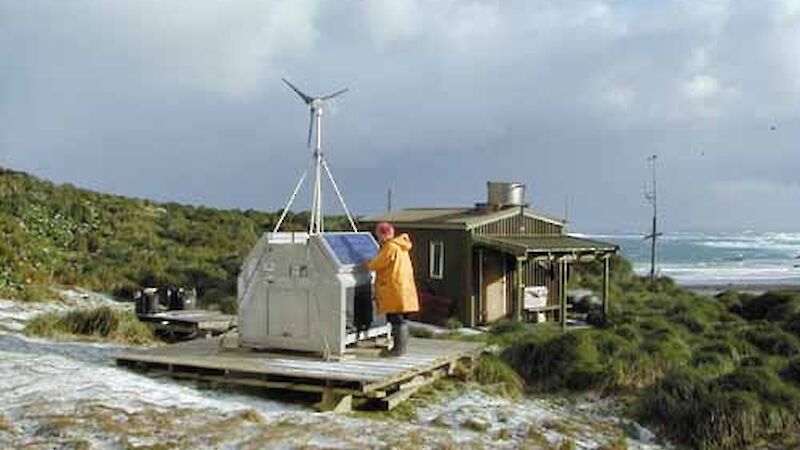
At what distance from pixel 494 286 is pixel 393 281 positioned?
10740mm

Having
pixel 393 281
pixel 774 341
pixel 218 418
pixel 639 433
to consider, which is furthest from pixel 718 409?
pixel 218 418

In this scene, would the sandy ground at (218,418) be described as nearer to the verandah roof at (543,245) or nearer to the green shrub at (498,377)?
the green shrub at (498,377)

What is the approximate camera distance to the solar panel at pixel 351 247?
11.2 meters

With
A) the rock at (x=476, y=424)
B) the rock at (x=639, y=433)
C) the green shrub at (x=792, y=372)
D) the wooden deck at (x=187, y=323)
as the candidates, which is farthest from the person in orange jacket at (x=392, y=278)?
the green shrub at (x=792, y=372)

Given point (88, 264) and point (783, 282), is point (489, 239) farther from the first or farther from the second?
point (783, 282)

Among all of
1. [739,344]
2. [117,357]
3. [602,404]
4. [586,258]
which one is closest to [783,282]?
[586,258]

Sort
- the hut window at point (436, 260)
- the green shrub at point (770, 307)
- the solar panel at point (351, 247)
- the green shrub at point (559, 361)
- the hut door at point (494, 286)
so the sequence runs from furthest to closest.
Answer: the green shrub at point (770, 307) → the hut window at point (436, 260) → the hut door at point (494, 286) → the green shrub at point (559, 361) → the solar panel at point (351, 247)

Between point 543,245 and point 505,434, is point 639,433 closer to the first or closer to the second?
point 505,434

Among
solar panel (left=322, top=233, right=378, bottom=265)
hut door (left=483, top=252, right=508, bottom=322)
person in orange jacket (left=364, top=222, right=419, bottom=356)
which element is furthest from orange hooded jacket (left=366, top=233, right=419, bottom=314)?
hut door (left=483, top=252, right=508, bottom=322)

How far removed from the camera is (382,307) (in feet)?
36.2

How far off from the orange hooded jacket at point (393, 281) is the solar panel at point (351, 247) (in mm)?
403

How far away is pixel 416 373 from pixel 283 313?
2.01 m

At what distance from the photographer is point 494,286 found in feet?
70.3

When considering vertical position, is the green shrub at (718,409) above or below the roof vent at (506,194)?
below
